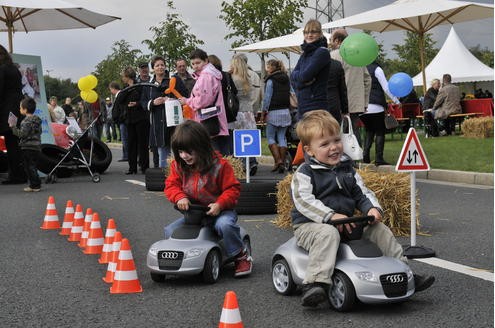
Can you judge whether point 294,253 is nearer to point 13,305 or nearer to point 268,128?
point 13,305

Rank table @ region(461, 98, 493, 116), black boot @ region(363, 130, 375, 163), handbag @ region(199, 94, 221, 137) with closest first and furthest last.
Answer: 1. handbag @ region(199, 94, 221, 137)
2. black boot @ region(363, 130, 375, 163)
3. table @ region(461, 98, 493, 116)

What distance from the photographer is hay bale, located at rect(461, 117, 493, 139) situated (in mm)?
19953

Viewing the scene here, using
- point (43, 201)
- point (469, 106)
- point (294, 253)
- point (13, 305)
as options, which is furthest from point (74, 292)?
point (469, 106)

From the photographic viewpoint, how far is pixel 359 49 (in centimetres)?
982

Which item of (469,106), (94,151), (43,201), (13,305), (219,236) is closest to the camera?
(13,305)

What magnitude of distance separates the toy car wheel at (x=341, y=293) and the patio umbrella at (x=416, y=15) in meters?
14.5

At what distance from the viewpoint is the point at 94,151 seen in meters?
16.0

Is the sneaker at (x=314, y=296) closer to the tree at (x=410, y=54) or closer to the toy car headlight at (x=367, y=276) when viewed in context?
the toy car headlight at (x=367, y=276)

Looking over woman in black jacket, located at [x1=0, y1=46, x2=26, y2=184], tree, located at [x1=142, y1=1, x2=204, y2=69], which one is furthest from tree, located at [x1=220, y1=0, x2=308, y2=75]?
woman in black jacket, located at [x1=0, y1=46, x2=26, y2=184]

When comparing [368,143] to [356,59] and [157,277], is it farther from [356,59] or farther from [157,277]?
[157,277]

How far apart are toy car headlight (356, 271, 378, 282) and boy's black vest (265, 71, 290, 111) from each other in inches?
378

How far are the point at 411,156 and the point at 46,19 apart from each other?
13.5 metres

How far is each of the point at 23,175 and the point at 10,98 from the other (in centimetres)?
149

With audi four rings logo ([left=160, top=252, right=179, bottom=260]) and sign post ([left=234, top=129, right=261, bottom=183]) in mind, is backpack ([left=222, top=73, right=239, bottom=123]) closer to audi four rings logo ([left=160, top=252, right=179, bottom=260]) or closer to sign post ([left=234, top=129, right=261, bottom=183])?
sign post ([left=234, top=129, right=261, bottom=183])
